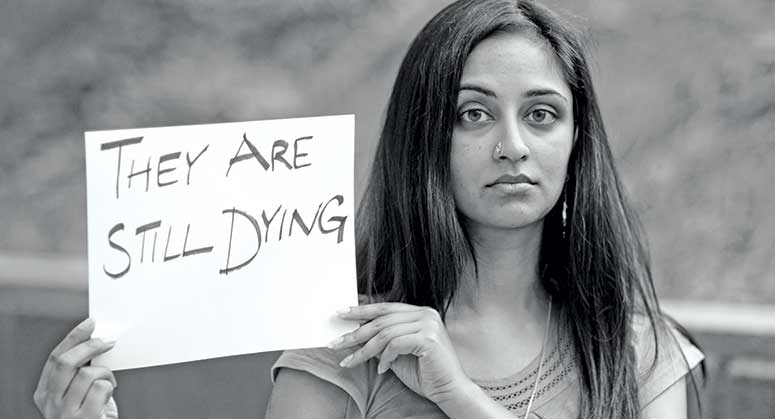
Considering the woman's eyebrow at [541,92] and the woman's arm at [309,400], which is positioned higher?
the woman's eyebrow at [541,92]

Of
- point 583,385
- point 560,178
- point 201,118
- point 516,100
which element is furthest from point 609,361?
point 201,118

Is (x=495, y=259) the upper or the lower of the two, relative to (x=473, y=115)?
lower

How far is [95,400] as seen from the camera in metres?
1.03

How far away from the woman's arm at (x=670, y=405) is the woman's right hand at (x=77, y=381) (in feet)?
2.18

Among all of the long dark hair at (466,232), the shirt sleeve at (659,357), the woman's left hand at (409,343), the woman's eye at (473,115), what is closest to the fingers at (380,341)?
the woman's left hand at (409,343)

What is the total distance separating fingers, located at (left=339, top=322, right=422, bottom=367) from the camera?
44.1 inches

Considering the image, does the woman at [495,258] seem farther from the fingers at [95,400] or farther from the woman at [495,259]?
the fingers at [95,400]

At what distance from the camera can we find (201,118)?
2232 mm

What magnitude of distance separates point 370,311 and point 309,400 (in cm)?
15

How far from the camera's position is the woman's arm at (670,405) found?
1296mm

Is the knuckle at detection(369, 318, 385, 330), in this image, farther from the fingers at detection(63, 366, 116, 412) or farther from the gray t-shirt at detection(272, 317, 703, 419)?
the fingers at detection(63, 366, 116, 412)

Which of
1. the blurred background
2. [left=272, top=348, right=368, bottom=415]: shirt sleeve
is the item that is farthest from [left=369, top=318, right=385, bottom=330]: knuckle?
the blurred background

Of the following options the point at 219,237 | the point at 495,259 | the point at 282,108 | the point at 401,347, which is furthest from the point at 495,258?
the point at 282,108

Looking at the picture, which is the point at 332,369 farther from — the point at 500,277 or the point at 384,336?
the point at 500,277
